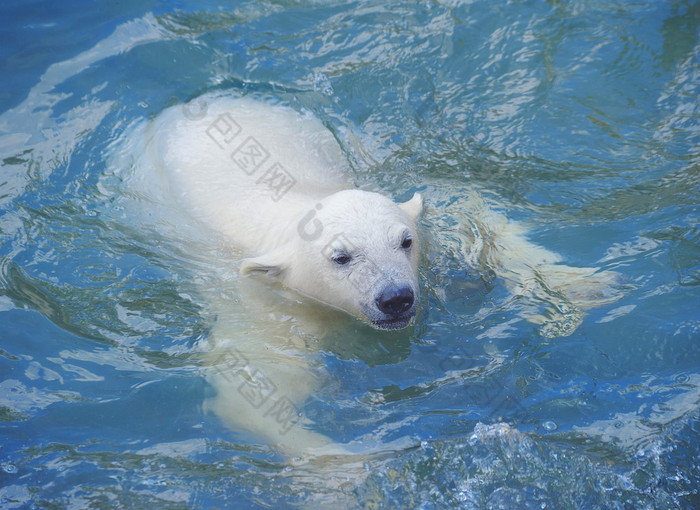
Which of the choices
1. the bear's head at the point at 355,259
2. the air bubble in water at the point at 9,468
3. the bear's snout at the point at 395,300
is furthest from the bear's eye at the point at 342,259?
the air bubble in water at the point at 9,468

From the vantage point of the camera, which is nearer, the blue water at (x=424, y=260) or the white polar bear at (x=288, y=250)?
the blue water at (x=424, y=260)

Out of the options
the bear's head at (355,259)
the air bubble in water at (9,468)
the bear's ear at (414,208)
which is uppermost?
the air bubble in water at (9,468)

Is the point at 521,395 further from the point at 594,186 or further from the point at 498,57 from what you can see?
the point at 498,57

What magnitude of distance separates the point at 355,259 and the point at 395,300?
0.42 metres

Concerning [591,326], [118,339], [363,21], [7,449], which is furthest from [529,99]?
[7,449]

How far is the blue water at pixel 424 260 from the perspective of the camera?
342cm

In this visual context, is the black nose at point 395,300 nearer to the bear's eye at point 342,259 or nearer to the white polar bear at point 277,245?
the white polar bear at point 277,245

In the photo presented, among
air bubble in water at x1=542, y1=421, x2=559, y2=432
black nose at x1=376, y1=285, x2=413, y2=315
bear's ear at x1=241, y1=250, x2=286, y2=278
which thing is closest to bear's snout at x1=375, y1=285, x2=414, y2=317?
black nose at x1=376, y1=285, x2=413, y2=315

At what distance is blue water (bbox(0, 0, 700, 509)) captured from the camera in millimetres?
3416

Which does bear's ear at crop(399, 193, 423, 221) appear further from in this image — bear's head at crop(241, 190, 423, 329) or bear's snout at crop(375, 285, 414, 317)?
bear's snout at crop(375, 285, 414, 317)

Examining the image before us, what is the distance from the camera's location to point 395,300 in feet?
12.6

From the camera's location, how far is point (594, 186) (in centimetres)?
549

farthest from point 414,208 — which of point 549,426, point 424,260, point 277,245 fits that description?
point 549,426

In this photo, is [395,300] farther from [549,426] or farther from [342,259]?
[549,426]
